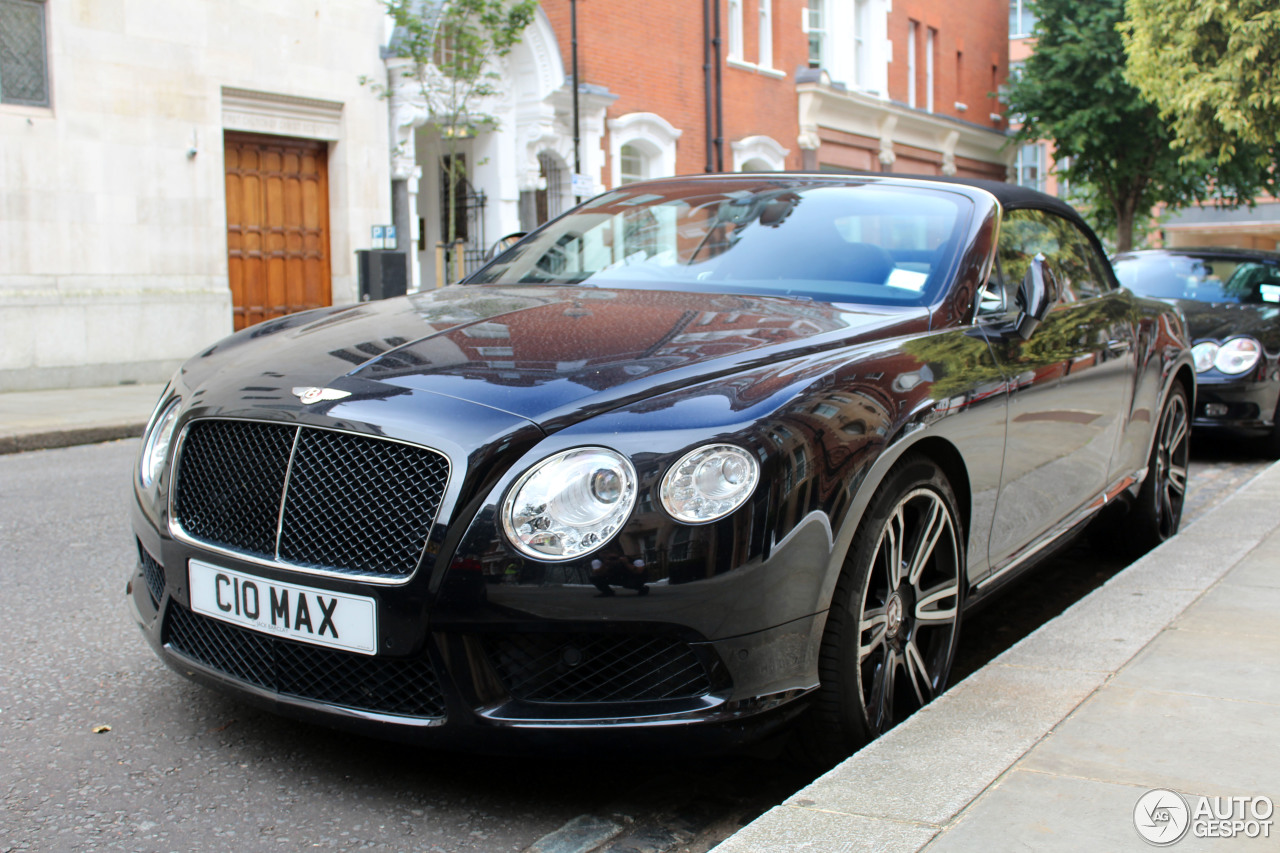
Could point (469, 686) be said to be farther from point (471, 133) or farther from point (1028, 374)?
point (471, 133)

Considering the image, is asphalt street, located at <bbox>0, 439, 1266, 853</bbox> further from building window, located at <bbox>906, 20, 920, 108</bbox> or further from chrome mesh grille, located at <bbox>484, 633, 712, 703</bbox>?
building window, located at <bbox>906, 20, 920, 108</bbox>

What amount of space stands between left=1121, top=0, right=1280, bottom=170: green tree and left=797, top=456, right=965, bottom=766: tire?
46.1 ft

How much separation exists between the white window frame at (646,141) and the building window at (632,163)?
6 centimetres

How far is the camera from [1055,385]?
4086mm

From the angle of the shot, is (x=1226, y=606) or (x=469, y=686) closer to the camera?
(x=469, y=686)

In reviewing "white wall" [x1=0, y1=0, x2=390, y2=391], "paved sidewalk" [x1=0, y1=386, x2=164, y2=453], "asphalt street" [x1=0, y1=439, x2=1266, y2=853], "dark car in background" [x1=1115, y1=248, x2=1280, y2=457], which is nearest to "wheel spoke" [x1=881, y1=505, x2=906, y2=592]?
"asphalt street" [x1=0, y1=439, x2=1266, y2=853]

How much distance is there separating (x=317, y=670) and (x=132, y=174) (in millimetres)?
13276

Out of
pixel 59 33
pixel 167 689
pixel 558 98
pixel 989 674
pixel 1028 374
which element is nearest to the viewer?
pixel 989 674

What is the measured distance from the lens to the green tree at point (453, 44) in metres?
16.7

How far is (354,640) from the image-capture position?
2.64m

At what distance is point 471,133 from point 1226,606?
15008 millimetres

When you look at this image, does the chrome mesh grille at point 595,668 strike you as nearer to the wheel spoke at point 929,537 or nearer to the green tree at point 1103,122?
the wheel spoke at point 929,537

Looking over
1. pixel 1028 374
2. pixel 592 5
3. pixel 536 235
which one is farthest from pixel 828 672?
pixel 592 5

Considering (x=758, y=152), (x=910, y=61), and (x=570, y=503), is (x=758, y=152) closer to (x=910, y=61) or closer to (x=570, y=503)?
(x=910, y=61)
